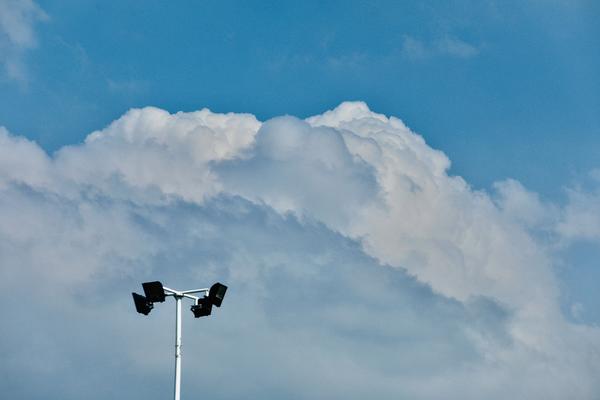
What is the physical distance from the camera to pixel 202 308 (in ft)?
280

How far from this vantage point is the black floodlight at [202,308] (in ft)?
280

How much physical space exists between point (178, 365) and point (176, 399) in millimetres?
1540

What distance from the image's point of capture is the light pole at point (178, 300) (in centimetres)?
8388

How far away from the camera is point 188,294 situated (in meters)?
85.3

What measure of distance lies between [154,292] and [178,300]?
1.41m

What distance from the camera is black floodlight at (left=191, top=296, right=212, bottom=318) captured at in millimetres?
85250

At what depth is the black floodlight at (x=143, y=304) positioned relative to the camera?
277ft

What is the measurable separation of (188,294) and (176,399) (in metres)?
4.62

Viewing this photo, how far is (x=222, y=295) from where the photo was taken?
85500 mm

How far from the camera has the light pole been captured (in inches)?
3302

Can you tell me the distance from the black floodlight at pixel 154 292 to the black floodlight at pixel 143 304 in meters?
0.27

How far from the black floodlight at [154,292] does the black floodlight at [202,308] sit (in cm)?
186

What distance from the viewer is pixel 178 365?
3312 inches

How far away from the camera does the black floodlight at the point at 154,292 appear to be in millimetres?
83812
